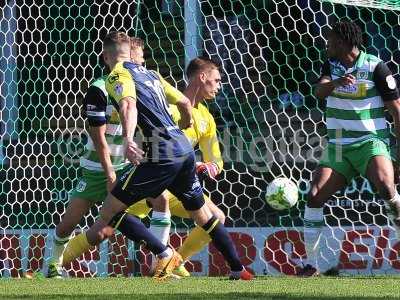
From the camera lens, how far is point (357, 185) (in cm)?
986

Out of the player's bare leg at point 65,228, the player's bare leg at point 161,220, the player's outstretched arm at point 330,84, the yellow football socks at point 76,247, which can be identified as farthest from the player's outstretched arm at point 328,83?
the yellow football socks at point 76,247

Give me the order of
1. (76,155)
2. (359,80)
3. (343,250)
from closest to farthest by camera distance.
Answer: (359,80)
(343,250)
(76,155)

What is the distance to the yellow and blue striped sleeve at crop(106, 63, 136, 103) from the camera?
7.06 m

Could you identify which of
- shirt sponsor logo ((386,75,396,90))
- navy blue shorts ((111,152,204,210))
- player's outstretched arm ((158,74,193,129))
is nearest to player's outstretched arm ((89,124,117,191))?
navy blue shorts ((111,152,204,210))

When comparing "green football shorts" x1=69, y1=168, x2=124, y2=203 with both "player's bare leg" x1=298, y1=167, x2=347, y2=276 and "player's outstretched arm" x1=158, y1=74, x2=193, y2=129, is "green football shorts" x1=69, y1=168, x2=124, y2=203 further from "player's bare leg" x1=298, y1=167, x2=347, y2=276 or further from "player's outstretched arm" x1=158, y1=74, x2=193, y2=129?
"player's bare leg" x1=298, y1=167, x2=347, y2=276

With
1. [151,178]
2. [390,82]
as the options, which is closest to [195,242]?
[151,178]

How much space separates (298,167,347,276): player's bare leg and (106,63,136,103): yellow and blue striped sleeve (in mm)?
1845

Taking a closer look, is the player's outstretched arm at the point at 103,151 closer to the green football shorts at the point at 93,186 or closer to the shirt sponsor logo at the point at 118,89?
the green football shorts at the point at 93,186

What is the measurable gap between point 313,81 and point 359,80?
181 cm

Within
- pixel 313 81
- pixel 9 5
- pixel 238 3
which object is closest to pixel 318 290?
pixel 313 81

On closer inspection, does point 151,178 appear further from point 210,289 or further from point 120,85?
point 210,289

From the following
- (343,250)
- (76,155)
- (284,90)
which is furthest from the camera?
(76,155)

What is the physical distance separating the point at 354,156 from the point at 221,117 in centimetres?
237

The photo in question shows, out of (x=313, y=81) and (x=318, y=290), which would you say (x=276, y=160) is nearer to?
(x=313, y=81)
